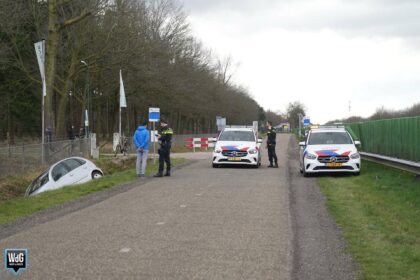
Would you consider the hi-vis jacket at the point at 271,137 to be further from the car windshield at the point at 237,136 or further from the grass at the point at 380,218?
the grass at the point at 380,218

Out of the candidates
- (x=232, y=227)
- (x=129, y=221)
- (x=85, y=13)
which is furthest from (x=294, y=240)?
(x=85, y=13)

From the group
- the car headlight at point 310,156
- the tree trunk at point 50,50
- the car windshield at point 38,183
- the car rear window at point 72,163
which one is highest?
the tree trunk at point 50,50

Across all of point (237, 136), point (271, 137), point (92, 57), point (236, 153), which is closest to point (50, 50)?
point (92, 57)

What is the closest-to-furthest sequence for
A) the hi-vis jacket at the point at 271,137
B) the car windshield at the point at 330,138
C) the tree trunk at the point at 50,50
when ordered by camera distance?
the car windshield at the point at 330,138
the hi-vis jacket at the point at 271,137
the tree trunk at the point at 50,50

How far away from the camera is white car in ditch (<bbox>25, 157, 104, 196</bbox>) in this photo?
18.2 metres

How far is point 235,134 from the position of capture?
24453 millimetres

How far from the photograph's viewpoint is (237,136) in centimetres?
2430

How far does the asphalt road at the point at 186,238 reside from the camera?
6.64m

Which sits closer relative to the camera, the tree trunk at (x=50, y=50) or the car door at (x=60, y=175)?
the car door at (x=60, y=175)

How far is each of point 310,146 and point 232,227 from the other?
1051 centimetres

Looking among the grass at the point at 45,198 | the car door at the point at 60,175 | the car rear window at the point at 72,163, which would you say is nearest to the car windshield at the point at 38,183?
the car door at the point at 60,175

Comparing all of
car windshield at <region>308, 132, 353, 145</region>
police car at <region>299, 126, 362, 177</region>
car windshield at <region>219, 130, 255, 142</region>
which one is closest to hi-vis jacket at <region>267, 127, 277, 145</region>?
car windshield at <region>219, 130, 255, 142</region>

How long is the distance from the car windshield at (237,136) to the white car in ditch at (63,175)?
580 cm

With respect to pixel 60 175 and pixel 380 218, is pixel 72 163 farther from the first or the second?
→ pixel 380 218
